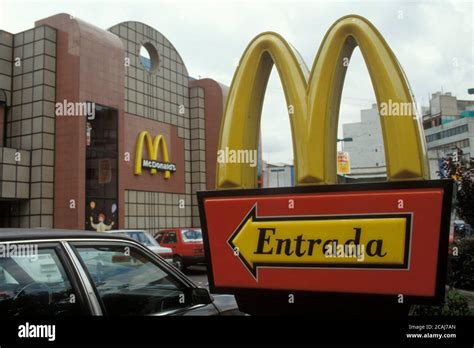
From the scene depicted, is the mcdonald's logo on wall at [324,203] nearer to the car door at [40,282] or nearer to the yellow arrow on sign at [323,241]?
the yellow arrow on sign at [323,241]

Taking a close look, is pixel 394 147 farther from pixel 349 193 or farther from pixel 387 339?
pixel 387 339

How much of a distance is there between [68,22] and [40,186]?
26.4 ft

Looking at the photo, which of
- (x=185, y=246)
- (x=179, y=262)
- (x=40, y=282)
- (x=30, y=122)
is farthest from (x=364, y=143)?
(x=40, y=282)

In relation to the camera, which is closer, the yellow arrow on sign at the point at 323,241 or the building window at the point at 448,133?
the yellow arrow on sign at the point at 323,241

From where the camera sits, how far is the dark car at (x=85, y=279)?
2.57 m

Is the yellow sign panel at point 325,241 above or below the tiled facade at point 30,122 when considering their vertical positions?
below

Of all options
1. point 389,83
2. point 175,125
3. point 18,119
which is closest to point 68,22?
point 18,119

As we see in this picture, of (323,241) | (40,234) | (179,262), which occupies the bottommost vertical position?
(179,262)

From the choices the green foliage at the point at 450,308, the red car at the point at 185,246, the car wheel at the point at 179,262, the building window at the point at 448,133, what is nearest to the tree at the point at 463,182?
the green foliage at the point at 450,308

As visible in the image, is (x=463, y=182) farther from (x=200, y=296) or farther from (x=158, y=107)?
(x=158, y=107)

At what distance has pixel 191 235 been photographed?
15898 mm

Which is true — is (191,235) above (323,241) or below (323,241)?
below

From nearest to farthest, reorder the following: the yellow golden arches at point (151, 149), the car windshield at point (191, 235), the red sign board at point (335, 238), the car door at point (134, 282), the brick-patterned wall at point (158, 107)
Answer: the car door at point (134, 282) < the red sign board at point (335, 238) < the car windshield at point (191, 235) < the brick-patterned wall at point (158, 107) < the yellow golden arches at point (151, 149)

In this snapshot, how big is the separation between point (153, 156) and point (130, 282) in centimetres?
2575
